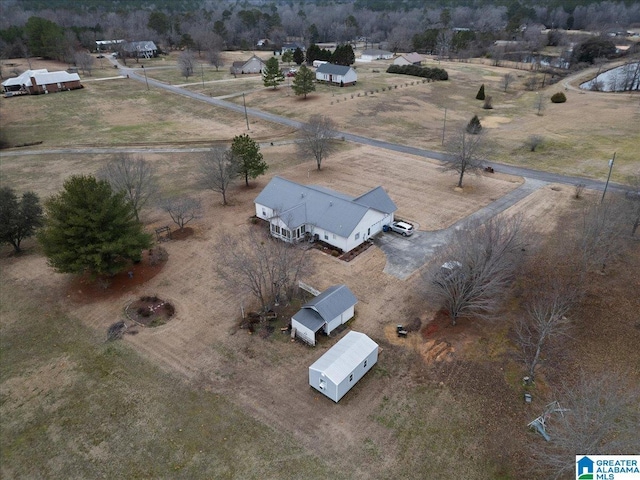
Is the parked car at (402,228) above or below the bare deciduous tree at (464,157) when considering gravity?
below

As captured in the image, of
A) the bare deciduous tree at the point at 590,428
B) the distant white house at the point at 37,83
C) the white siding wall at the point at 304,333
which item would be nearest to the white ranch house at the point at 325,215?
the white siding wall at the point at 304,333

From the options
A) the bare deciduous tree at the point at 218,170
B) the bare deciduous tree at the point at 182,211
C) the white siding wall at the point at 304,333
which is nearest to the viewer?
the white siding wall at the point at 304,333

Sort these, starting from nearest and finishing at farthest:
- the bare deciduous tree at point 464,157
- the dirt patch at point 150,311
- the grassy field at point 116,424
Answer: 1. the grassy field at point 116,424
2. the dirt patch at point 150,311
3. the bare deciduous tree at point 464,157

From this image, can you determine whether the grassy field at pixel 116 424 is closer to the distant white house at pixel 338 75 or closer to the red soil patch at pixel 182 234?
the red soil patch at pixel 182 234

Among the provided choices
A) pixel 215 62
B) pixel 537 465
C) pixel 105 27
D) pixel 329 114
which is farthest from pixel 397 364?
pixel 105 27

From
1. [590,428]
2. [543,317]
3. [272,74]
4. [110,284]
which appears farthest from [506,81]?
[110,284]

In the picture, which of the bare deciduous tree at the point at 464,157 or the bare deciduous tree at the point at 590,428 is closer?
the bare deciduous tree at the point at 590,428

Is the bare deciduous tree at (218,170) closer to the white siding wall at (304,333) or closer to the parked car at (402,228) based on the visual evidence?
the parked car at (402,228)

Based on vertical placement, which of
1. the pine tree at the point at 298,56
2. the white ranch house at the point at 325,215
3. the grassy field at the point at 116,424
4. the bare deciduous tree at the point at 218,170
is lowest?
the grassy field at the point at 116,424

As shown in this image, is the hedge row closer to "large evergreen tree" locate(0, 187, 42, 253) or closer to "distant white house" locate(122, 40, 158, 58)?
"distant white house" locate(122, 40, 158, 58)
